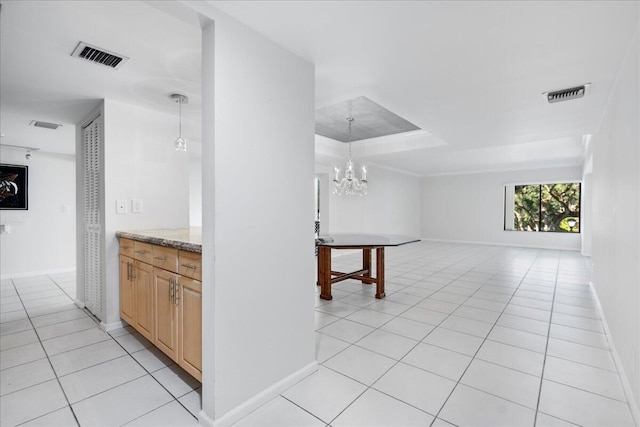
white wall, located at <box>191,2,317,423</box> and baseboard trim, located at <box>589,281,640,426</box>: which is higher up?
white wall, located at <box>191,2,317,423</box>

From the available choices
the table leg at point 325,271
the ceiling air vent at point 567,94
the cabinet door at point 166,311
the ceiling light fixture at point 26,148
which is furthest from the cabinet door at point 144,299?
the ceiling light fixture at point 26,148

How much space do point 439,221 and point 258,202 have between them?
31.9 ft

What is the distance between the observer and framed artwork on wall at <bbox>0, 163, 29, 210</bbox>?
16.0 ft

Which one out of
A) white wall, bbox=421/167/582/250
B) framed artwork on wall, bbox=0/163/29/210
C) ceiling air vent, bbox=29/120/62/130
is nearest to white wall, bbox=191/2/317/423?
ceiling air vent, bbox=29/120/62/130

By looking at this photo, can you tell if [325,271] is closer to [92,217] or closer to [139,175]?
[139,175]

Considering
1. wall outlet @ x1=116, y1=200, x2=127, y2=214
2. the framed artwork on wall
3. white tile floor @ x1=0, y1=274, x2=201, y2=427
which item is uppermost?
the framed artwork on wall

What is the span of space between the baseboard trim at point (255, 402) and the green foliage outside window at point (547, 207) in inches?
368

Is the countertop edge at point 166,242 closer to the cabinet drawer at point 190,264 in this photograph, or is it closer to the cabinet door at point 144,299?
the cabinet drawer at point 190,264

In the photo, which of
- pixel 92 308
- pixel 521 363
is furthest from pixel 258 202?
pixel 92 308

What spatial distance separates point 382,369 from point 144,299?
1.90m

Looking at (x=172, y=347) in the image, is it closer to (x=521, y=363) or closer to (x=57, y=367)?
(x=57, y=367)

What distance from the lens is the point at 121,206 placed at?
2.91 metres

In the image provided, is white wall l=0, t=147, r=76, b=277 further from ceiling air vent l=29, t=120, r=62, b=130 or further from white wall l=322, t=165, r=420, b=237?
white wall l=322, t=165, r=420, b=237

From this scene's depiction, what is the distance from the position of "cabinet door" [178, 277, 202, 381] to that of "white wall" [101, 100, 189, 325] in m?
1.39
